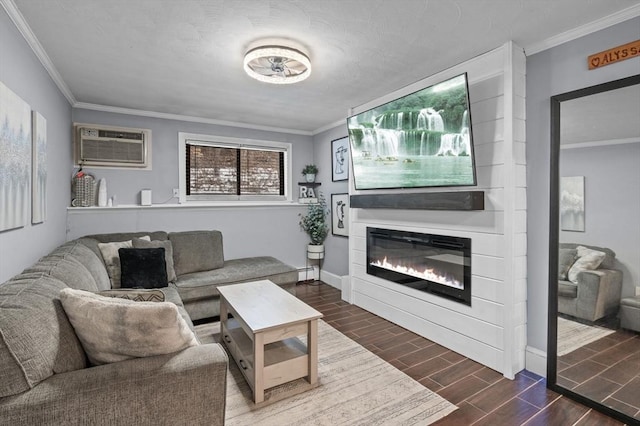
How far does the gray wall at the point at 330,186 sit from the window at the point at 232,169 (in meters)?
0.54

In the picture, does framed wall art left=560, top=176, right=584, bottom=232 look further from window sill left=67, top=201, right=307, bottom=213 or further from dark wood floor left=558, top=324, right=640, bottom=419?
window sill left=67, top=201, right=307, bottom=213

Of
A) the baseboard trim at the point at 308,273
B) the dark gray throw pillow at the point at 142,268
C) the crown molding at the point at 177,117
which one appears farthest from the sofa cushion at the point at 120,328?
the baseboard trim at the point at 308,273

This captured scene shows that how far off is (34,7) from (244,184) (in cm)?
307

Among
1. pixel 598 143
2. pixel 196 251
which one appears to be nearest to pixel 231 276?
pixel 196 251

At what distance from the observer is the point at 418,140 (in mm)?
2906

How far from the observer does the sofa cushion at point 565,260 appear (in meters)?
2.18

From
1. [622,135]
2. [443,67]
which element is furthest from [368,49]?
[622,135]

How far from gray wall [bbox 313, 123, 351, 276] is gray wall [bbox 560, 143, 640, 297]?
2765mm

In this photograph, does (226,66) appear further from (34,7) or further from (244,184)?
(244,184)

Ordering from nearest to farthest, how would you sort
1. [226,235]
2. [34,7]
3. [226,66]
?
[34,7] < [226,66] < [226,235]

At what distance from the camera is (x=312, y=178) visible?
16.7 ft

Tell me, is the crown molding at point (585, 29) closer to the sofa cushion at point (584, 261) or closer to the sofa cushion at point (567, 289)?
the sofa cushion at point (584, 261)

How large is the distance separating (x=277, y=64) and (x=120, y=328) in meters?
2.11

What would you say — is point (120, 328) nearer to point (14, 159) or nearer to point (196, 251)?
point (14, 159)
